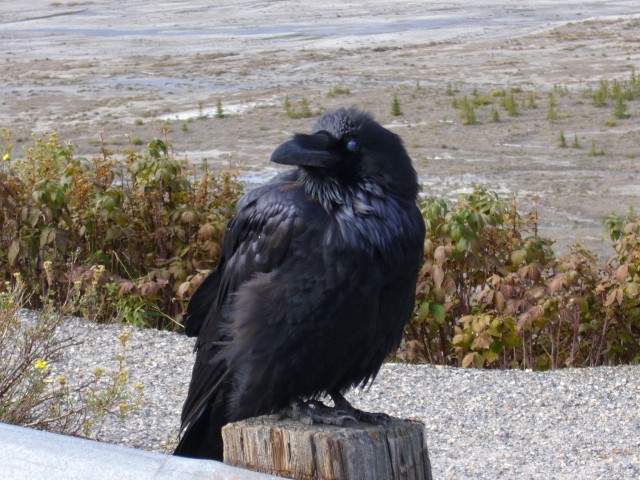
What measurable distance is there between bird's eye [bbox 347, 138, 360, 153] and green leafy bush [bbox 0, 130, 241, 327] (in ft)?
9.41

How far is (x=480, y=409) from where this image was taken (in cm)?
530

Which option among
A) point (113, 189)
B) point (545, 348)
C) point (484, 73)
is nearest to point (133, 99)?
point (484, 73)

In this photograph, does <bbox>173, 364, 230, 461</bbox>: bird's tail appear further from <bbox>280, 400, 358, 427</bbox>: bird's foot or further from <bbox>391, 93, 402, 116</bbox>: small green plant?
<bbox>391, 93, 402, 116</bbox>: small green plant

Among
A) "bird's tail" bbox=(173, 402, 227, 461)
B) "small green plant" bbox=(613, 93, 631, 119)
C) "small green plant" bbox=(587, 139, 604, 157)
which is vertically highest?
"bird's tail" bbox=(173, 402, 227, 461)

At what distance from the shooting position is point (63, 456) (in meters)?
2.22

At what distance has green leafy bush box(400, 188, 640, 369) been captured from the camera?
571cm

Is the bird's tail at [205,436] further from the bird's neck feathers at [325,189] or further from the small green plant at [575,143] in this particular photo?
the small green plant at [575,143]

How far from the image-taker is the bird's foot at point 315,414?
3.11 meters

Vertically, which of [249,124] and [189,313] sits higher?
[189,313]

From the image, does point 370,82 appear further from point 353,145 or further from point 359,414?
point 359,414

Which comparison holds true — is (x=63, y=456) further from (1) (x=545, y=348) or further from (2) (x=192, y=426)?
(1) (x=545, y=348)

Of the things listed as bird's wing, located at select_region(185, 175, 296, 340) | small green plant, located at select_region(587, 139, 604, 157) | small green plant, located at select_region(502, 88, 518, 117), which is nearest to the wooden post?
bird's wing, located at select_region(185, 175, 296, 340)

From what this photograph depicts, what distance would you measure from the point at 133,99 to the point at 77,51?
24.6ft

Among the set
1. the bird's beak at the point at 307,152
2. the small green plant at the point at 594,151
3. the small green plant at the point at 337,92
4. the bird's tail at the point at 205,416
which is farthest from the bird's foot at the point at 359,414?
the small green plant at the point at 337,92
